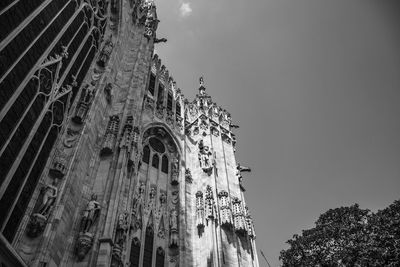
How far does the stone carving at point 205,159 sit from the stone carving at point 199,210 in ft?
5.79

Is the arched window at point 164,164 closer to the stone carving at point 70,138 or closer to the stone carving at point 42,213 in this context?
the stone carving at point 70,138

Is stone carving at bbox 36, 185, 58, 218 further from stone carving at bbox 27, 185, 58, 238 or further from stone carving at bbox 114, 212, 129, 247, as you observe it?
stone carving at bbox 114, 212, 129, 247

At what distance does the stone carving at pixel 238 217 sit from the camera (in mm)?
15781

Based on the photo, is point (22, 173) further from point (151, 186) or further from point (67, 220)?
point (151, 186)

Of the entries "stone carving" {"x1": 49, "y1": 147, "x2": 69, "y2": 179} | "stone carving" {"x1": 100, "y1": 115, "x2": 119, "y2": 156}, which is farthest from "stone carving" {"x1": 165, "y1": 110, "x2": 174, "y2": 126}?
"stone carving" {"x1": 49, "y1": 147, "x2": 69, "y2": 179}

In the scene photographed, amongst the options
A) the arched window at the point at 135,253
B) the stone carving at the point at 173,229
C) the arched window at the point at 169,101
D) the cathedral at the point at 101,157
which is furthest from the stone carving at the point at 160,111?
the arched window at the point at 135,253

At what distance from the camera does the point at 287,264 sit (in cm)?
1770

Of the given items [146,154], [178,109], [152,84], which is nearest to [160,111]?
[178,109]

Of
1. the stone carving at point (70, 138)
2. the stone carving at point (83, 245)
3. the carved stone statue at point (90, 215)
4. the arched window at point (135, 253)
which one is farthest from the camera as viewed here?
the arched window at point (135, 253)

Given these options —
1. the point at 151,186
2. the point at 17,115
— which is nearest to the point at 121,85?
the point at 151,186

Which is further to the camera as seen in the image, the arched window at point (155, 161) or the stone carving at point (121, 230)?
the arched window at point (155, 161)

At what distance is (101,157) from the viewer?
510 inches

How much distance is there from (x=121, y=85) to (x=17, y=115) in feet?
27.1

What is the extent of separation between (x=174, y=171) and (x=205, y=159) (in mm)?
1974
